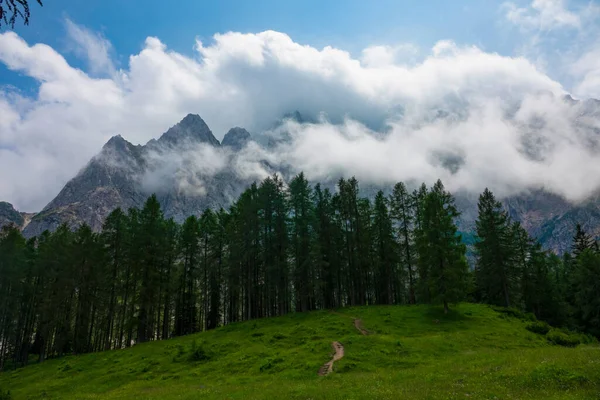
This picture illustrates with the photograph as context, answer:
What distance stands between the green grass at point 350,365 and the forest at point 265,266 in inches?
281

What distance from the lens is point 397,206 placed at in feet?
203

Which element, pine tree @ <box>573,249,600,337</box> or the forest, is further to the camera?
pine tree @ <box>573,249,600,337</box>

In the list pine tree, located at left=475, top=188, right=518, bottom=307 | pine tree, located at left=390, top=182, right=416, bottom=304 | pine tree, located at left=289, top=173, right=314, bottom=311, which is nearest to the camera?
pine tree, located at left=289, top=173, right=314, bottom=311

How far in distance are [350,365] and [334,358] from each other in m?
2.52

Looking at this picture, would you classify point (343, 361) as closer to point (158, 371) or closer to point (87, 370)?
point (158, 371)

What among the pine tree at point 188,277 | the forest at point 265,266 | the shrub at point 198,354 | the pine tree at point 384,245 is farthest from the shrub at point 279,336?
→ the pine tree at point 188,277

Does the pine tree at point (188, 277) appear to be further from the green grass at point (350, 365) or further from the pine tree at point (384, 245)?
the pine tree at point (384, 245)

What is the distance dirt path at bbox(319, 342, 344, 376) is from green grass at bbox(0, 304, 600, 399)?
1.81 feet

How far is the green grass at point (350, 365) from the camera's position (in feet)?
54.1

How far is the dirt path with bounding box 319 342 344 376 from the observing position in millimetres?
23794

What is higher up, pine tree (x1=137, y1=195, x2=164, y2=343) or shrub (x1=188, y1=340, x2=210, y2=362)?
pine tree (x1=137, y1=195, x2=164, y2=343)

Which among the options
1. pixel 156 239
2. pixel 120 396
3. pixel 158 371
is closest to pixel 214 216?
pixel 156 239

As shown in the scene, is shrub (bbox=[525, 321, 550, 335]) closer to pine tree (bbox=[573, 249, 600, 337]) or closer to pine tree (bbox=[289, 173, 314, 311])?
pine tree (bbox=[573, 249, 600, 337])

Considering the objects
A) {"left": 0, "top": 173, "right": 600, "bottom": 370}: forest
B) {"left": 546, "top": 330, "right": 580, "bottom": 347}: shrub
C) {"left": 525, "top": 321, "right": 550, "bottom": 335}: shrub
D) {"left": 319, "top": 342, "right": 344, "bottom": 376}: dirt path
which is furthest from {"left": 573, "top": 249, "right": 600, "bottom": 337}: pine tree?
{"left": 319, "top": 342, "right": 344, "bottom": 376}: dirt path
